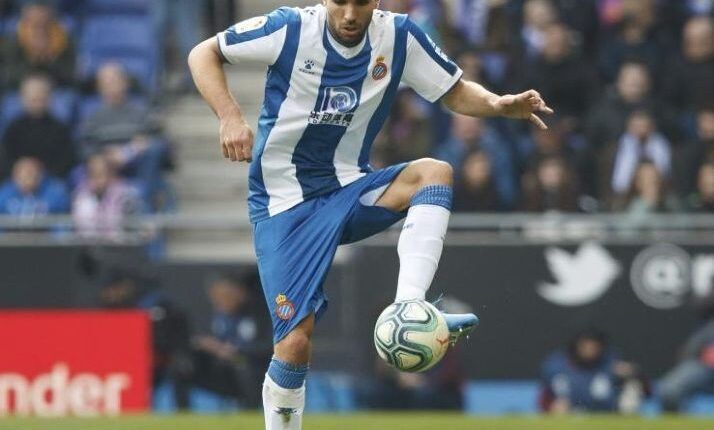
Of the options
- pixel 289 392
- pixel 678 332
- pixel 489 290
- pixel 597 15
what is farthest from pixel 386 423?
pixel 597 15

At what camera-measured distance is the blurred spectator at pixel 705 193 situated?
47.6 feet

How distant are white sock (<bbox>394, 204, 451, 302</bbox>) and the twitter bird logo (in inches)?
225

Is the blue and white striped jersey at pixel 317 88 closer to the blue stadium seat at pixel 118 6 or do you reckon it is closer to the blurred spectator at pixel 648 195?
the blurred spectator at pixel 648 195

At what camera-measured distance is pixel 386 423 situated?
12766 millimetres

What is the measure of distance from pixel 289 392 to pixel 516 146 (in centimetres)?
706

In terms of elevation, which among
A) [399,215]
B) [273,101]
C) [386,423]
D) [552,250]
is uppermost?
[273,101]

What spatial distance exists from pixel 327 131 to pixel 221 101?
Result: 69 cm

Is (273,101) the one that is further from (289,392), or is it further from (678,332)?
(678,332)

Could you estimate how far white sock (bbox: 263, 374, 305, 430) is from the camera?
8766 millimetres

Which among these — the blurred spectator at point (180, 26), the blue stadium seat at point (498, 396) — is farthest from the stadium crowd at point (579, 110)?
the blurred spectator at point (180, 26)

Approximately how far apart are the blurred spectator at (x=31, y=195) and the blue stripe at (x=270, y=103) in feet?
22.1

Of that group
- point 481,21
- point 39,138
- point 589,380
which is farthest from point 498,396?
point 39,138

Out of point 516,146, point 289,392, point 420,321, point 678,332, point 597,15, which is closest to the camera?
point 420,321

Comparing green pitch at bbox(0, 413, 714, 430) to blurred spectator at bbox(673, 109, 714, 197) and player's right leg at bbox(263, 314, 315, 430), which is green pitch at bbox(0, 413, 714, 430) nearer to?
blurred spectator at bbox(673, 109, 714, 197)
